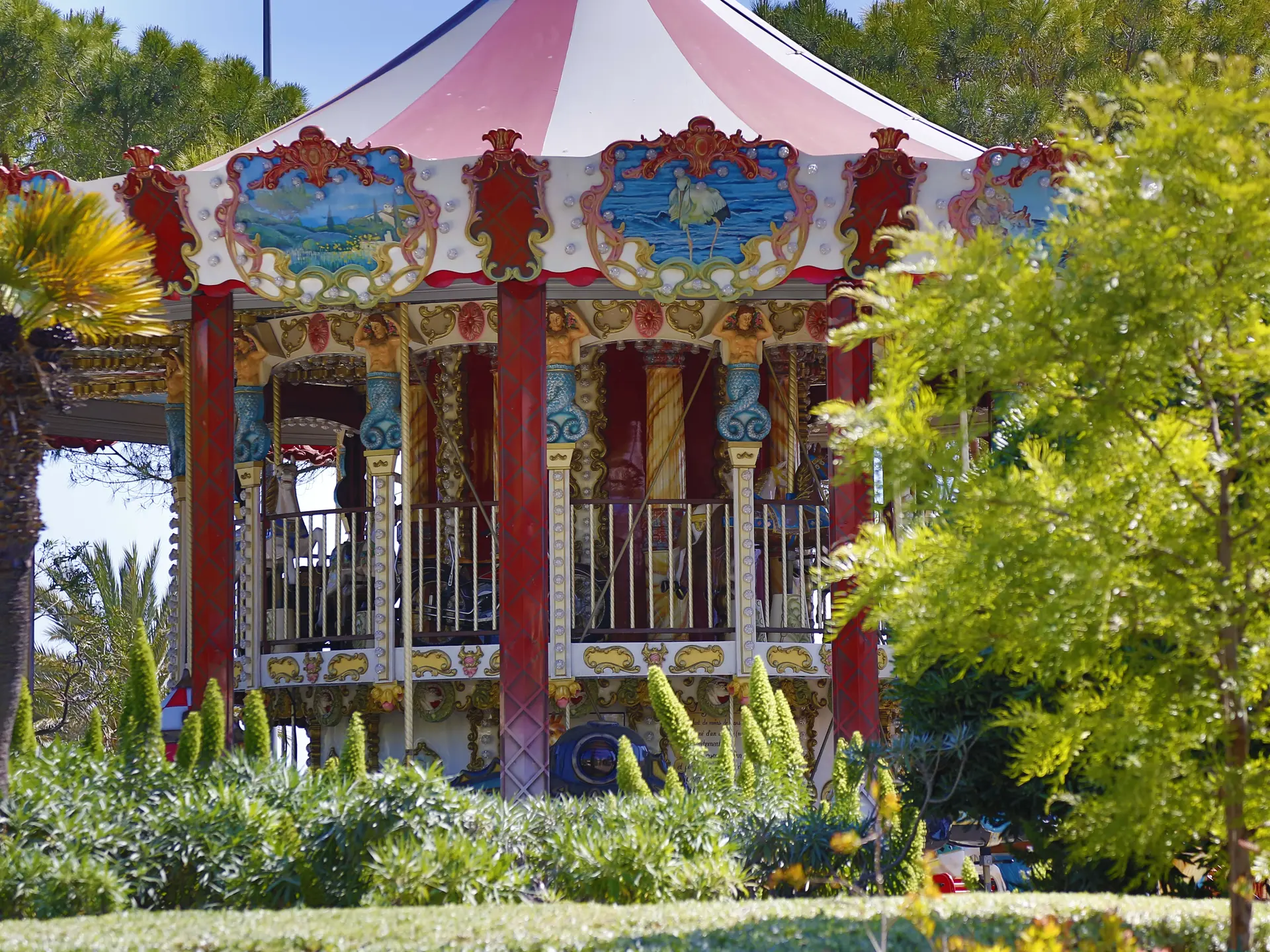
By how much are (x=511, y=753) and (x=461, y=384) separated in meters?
4.61

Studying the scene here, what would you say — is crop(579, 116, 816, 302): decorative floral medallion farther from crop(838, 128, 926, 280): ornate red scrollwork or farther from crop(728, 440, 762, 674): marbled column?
crop(728, 440, 762, 674): marbled column

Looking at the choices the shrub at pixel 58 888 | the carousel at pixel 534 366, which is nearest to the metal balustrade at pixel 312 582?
the carousel at pixel 534 366

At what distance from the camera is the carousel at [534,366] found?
11984 mm

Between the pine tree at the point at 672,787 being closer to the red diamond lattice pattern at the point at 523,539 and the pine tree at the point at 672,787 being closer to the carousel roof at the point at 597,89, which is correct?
the red diamond lattice pattern at the point at 523,539

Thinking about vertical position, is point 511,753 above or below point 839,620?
below

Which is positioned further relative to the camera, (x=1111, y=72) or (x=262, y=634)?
(x=1111, y=72)

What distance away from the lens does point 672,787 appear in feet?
30.6

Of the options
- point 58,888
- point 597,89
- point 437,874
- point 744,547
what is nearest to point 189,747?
point 58,888

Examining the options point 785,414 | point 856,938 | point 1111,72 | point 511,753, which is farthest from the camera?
point 1111,72

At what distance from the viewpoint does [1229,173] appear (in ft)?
21.9

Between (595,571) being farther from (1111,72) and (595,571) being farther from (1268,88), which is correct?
(1111,72)

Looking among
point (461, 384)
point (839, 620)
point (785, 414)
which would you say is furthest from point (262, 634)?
point (839, 620)

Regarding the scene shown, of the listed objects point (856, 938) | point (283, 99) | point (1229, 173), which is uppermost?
point (283, 99)

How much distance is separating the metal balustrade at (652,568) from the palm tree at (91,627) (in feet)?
39.1
